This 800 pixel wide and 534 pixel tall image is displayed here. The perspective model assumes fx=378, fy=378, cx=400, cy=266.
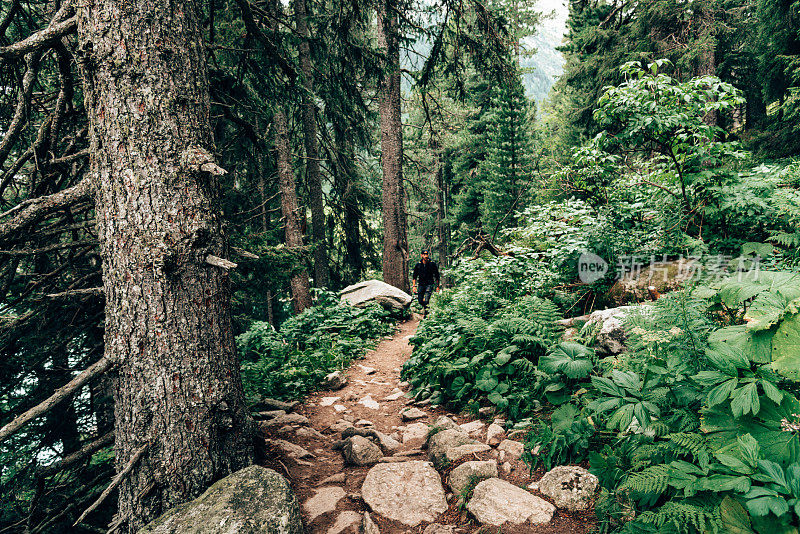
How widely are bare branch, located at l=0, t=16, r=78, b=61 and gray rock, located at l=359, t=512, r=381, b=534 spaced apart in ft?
12.7

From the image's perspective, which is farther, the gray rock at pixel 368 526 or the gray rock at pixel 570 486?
the gray rock at pixel 368 526

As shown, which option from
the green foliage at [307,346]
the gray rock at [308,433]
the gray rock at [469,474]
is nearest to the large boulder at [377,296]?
the green foliage at [307,346]

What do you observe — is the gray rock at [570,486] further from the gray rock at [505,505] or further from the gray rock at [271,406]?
the gray rock at [271,406]

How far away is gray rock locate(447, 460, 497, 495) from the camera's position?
3.00 meters

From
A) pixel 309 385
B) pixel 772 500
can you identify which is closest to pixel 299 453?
pixel 309 385

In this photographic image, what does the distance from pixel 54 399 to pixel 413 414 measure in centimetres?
348

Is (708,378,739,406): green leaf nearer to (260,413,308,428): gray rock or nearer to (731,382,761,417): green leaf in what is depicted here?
(731,382,761,417): green leaf

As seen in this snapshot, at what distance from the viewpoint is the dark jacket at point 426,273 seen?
35.1 feet

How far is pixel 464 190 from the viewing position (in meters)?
24.5

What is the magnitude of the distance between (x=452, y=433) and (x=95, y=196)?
11.5ft

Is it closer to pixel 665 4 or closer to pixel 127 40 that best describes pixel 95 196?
pixel 127 40

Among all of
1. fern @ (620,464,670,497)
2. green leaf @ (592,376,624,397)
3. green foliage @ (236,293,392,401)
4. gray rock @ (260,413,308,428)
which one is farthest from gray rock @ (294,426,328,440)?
fern @ (620,464,670,497)

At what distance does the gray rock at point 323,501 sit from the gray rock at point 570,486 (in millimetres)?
1623

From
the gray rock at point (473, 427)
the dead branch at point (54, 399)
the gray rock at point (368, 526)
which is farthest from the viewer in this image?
the gray rock at point (473, 427)
